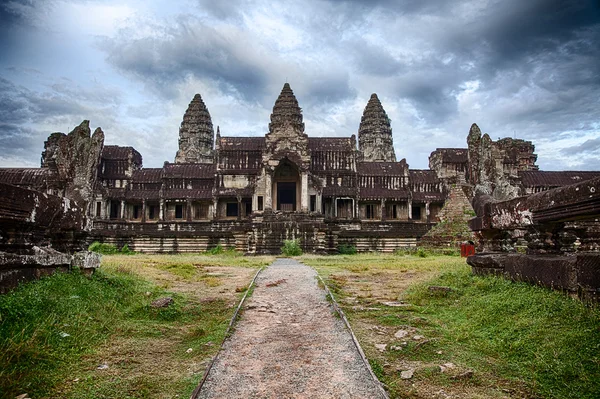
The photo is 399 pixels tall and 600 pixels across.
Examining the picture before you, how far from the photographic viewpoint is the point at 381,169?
124ft

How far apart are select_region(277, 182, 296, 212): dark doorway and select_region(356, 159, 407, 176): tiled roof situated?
19.4ft

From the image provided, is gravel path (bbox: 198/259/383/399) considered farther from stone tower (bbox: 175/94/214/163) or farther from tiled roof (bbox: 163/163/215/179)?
stone tower (bbox: 175/94/214/163)

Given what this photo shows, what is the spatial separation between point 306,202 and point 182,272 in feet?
59.7

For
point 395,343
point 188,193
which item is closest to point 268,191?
point 188,193

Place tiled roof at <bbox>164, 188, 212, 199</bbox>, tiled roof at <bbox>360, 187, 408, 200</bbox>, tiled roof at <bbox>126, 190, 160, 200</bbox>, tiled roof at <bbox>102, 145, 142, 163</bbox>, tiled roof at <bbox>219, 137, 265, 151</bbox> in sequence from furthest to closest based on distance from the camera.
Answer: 1. tiled roof at <bbox>102, 145, 142, 163</bbox>
2. tiled roof at <bbox>126, 190, 160, 200</bbox>
3. tiled roof at <bbox>219, 137, 265, 151</bbox>
4. tiled roof at <bbox>164, 188, 212, 199</bbox>
5. tiled roof at <bbox>360, 187, 408, 200</bbox>

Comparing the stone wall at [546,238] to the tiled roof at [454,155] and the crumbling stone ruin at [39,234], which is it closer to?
the crumbling stone ruin at [39,234]

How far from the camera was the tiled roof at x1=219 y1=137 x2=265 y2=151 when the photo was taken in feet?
121

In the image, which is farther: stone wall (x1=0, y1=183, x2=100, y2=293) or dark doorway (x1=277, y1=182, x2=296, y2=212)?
dark doorway (x1=277, y1=182, x2=296, y2=212)

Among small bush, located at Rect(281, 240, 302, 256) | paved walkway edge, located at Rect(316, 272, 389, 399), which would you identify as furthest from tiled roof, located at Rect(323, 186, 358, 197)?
paved walkway edge, located at Rect(316, 272, 389, 399)

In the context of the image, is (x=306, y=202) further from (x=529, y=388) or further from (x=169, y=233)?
(x=529, y=388)

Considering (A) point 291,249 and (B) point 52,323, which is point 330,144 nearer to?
(A) point 291,249

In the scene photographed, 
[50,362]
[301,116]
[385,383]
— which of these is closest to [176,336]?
[50,362]

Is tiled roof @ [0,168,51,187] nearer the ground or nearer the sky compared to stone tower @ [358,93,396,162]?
nearer the ground

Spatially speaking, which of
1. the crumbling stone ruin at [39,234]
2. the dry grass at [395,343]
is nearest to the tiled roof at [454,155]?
the dry grass at [395,343]
